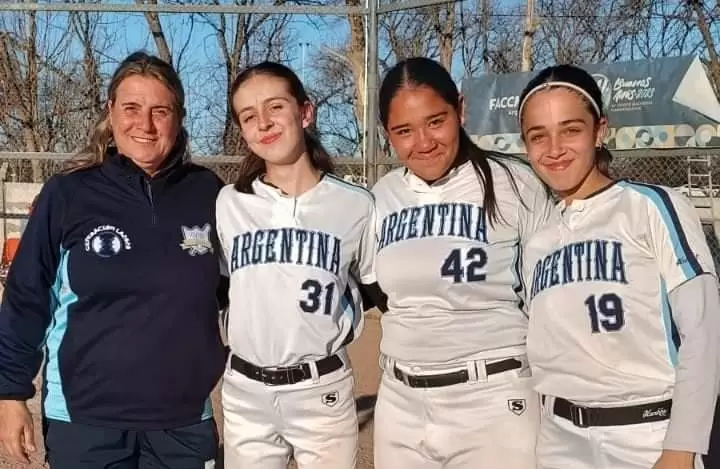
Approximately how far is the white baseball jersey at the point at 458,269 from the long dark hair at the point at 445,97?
0.8 inches

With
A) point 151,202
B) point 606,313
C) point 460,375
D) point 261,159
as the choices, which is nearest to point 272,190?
point 261,159

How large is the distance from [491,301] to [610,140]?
398 cm

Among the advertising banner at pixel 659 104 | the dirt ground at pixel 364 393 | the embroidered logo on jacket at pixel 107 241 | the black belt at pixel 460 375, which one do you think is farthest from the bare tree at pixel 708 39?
the embroidered logo on jacket at pixel 107 241

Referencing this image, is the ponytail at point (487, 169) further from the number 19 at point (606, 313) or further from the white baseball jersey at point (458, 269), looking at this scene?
the number 19 at point (606, 313)

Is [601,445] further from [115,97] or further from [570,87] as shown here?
[115,97]

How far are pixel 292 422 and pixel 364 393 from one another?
121 inches

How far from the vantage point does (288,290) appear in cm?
272

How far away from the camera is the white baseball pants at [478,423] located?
100 inches

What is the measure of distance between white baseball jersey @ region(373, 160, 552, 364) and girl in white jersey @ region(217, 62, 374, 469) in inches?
6.7

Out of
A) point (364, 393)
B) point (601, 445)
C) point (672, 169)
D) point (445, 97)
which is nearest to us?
point (601, 445)

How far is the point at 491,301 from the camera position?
263 cm

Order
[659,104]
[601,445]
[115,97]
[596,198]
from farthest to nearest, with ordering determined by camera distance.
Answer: [659,104] < [115,97] < [596,198] < [601,445]

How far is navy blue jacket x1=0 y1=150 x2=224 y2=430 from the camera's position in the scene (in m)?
2.60

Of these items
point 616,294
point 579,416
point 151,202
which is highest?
point 151,202
